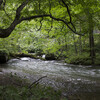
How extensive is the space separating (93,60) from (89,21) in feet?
27.6

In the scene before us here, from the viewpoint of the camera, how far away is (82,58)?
1423 cm

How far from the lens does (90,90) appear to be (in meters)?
5.04

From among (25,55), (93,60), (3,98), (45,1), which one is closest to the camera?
(3,98)

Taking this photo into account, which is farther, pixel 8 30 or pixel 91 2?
pixel 91 2

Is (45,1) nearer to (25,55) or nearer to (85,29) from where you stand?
(85,29)

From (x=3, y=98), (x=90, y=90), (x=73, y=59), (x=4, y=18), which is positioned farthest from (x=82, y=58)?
(x=3, y=98)

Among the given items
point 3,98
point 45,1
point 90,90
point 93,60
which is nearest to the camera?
point 3,98

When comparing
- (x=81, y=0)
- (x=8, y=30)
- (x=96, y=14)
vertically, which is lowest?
(x=8, y=30)

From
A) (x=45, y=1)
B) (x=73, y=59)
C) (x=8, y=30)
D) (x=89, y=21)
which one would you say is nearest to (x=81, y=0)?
(x=89, y=21)

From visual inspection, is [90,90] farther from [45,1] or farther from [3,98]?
[45,1]

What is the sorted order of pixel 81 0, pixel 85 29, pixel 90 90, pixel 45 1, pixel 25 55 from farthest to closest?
1. pixel 25 55
2. pixel 85 29
3. pixel 45 1
4. pixel 81 0
5. pixel 90 90

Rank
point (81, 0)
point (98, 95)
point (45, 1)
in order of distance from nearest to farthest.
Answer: point (98, 95) < point (81, 0) < point (45, 1)

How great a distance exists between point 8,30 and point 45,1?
273 cm

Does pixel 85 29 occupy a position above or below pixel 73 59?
above
